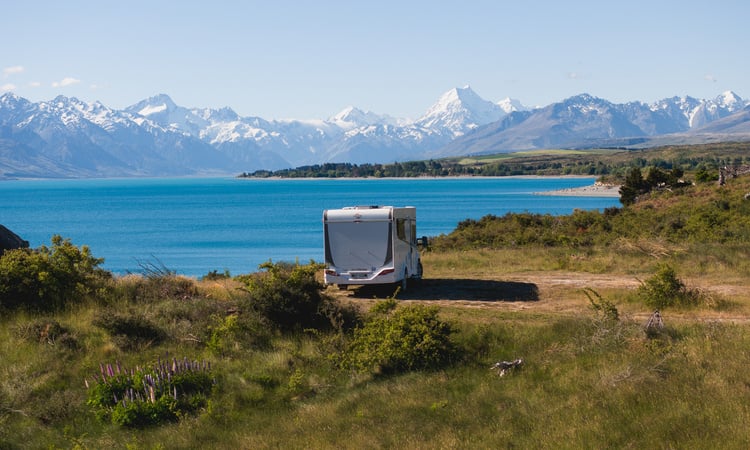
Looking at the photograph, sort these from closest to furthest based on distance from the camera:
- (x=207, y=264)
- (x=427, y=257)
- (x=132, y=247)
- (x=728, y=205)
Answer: (x=427, y=257)
(x=728, y=205)
(x=207, y=264)
(x=132, y=247)

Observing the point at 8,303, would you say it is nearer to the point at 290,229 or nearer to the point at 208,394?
the point at 208,394

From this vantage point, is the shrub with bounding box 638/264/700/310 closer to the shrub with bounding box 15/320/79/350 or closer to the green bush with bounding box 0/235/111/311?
the shrub with bounding box 15/320/79/350

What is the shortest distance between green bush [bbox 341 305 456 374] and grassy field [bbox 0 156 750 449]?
0.66 feet

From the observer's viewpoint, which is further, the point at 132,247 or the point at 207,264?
the point at 132,247

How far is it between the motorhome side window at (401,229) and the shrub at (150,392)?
26.4 ft

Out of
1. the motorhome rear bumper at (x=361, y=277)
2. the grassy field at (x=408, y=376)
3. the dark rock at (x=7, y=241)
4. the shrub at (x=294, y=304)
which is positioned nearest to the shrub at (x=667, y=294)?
the grassy field at (x=408, y=376)

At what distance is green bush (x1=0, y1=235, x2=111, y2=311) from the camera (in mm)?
17719

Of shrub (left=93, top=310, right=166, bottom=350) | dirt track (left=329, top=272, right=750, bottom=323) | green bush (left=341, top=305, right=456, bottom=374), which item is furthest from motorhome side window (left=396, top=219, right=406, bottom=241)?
shrub (left=93, top=310, right=166, bottom=350)

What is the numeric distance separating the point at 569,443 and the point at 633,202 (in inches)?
2240

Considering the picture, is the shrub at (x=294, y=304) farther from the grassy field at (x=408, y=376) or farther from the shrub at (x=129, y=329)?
the shrub at (x=129, y=329)

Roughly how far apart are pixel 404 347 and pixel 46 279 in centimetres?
896

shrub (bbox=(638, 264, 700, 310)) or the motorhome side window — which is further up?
the motorhome side window

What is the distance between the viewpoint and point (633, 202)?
63938 millimetres

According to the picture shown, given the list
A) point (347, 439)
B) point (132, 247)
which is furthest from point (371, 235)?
point (132, 247)
